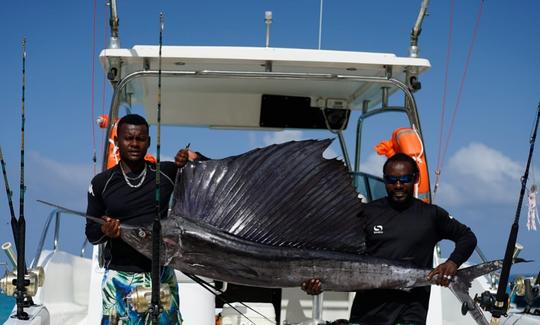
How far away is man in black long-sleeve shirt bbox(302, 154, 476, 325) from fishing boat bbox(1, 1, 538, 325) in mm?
1022

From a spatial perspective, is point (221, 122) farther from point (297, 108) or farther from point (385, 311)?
point (385, 311)

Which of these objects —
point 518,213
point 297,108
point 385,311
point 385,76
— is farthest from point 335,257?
point 297,108

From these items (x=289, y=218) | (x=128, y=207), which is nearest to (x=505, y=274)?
(x=289, y=218)

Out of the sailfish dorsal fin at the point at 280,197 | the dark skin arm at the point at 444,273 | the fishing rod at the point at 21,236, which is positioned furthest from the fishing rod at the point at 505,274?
the fishing rod at the point at 21,236

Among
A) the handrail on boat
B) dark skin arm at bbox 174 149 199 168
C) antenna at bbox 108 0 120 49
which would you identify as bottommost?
dark skin arm at bbox 174 149 199 168

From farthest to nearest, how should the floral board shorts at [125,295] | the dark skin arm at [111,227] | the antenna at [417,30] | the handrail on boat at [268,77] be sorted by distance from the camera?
the antenna at [417,30] → the handrail on boat at [268,77] → the floral board shorts at [125,295] → the dark skin arm at [111,227]

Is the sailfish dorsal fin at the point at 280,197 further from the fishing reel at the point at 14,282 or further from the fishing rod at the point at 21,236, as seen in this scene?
the fishing reel at the point at 14,282

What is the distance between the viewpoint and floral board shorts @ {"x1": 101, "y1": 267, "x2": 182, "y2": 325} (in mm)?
2713

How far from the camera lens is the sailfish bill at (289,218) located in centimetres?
261

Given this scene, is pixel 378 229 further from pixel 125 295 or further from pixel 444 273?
pixel 125 295

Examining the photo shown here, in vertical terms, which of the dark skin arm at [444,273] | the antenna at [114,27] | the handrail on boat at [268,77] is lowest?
the dark skin arm at [444,273]

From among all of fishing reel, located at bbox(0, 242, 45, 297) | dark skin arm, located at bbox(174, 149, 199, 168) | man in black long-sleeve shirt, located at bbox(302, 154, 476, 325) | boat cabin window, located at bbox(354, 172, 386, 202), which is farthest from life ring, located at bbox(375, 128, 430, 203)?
fishing reel, located at bbox(0, 242, 45, 297)

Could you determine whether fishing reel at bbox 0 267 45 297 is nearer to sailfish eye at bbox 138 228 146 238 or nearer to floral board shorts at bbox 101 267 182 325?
floral board shorts at bbox 101 267 182 325

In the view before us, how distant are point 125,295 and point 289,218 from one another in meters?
0.72
